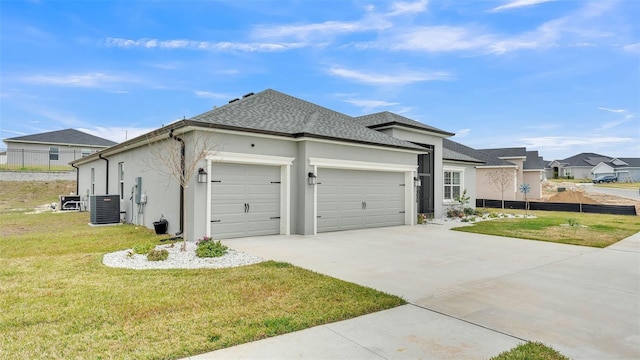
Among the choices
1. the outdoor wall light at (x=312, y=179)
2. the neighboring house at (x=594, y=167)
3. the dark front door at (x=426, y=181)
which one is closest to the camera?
the outdoor wall light at (x=312, y=179)

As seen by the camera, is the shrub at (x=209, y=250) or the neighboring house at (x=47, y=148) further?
the neighboring house at (x=47, y=148)

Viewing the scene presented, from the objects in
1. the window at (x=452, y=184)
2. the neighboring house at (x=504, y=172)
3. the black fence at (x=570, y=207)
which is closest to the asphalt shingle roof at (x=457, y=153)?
the neighboring house at (x=504, y=172)

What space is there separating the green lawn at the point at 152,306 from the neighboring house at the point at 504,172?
2265 cm

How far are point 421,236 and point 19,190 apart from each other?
2929 centimetres

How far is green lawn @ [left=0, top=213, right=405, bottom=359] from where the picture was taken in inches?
131

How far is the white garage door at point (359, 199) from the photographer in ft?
38.0

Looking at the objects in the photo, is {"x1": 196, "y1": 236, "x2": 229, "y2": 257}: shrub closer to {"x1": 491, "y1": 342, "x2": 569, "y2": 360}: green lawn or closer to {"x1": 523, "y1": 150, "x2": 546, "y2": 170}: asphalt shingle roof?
{"x1": 491, "y1": 342, "x2": 569, "y2": 360}: green lawn

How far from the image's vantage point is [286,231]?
1080 cm

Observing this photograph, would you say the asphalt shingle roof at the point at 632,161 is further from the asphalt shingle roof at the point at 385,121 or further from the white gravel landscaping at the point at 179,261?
the white gravel landscaping at the point at 179,261

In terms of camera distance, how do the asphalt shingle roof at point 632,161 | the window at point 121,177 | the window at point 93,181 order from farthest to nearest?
the asphalt shingle roof at point 632,161, the window at point 93,181, the window at point 121,177

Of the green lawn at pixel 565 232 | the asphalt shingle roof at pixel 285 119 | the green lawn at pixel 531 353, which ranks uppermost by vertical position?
the asphalt shingle roof at pixel 285 119

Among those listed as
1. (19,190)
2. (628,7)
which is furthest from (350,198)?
(19,190)

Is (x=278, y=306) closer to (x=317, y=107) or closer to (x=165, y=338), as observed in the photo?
(x=165, y=338)

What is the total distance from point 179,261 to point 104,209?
8.15 metres
